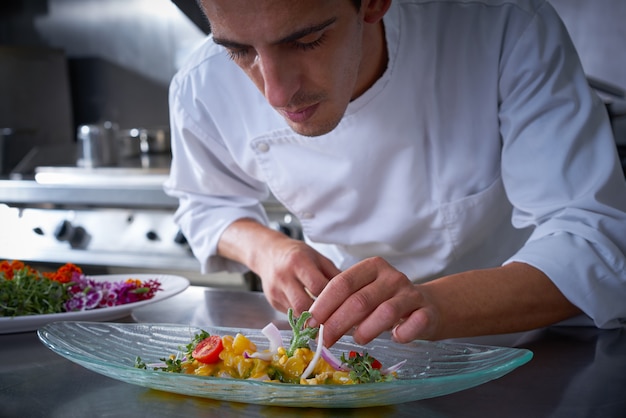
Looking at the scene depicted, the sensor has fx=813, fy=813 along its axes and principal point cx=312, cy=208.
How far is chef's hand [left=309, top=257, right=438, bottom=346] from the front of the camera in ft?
3.46

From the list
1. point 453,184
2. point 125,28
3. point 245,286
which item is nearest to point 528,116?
point 453,184

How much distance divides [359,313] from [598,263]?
42 cm

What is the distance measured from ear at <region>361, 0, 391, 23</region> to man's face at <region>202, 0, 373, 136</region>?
38mm

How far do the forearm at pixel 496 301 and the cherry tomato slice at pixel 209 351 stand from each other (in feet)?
1.05

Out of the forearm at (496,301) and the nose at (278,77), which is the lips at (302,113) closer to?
the nose at (278,77)

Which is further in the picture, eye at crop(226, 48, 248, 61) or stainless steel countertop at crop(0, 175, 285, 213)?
stainless steel countertop at crop(0, 175, 285, 213)

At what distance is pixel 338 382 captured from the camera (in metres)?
0.92

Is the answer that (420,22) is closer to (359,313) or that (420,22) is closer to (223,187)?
(223,187)

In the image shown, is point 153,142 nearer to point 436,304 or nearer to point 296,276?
point 296,276

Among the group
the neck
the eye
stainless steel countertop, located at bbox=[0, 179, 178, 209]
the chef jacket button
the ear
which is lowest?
stainless steel countertop, located at bbox=[0, 179, 178, 209]

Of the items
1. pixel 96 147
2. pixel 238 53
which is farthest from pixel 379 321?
pixel 96 147

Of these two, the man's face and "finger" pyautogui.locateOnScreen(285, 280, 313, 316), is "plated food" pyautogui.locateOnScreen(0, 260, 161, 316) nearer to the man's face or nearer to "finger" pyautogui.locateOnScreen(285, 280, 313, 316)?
"finger" pyautogui.locateOnScreen(285, 280, 313, 316)

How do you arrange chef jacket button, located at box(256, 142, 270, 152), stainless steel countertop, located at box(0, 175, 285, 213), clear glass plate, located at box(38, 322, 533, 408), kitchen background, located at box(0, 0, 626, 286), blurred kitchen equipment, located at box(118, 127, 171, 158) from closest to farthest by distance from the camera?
clear glass plate, located at box(38, 322, 533, 408)
chef jacket button, located at box(256, 142, 270, 152)
stainless steel countertop, located at box(0, 175, 285, 213)
kitchen background, located at box(0, 0, 626, 286)
blurred kitchen equipment, located at box(118, 127, 171, 158)

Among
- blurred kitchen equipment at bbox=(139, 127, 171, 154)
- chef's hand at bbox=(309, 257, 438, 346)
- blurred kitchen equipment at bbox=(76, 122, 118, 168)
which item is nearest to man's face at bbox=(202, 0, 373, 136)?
chef's hand at bbox=(309, 257, 438, 346)
